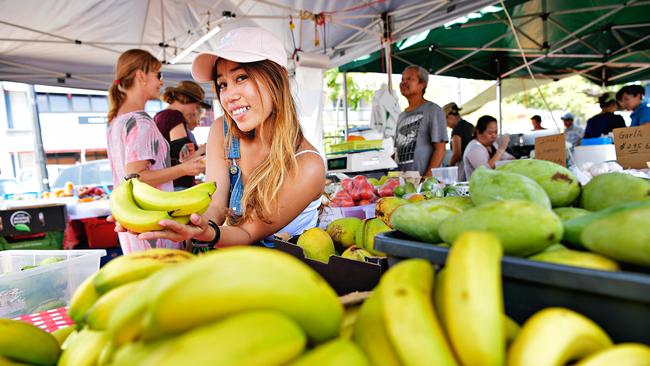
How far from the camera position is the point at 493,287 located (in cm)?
52

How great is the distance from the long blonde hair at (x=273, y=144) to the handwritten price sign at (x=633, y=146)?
2.41 m

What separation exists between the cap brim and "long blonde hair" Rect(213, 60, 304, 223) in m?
0.06

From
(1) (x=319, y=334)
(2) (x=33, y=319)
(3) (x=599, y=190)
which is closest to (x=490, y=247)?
(1) (x=319, y=334)

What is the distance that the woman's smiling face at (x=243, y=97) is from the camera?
6.51 ft

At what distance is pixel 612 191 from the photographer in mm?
899

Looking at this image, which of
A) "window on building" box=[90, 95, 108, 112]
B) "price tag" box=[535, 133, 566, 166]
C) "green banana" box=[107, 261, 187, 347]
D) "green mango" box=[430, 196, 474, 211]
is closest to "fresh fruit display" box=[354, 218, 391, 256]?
"green mango" box=[430, 196, 474, 211]

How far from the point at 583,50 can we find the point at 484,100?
2535 millimetres

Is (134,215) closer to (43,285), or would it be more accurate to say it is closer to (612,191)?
(43,285)

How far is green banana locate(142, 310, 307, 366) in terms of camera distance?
420mm

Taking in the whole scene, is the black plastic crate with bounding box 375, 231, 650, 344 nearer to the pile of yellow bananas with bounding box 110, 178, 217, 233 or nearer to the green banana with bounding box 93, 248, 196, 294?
the green banana with bounding box 93, 248, 196, 294

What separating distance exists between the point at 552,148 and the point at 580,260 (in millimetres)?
2490

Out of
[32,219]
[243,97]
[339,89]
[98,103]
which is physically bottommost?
[32,219]

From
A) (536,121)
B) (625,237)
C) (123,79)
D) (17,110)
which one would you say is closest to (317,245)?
(625,237)

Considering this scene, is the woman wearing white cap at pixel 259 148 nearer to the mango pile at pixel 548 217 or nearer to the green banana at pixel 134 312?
the mango pile at pixel 548 217
